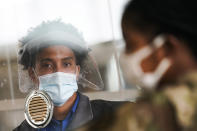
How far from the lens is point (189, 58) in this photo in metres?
0.71

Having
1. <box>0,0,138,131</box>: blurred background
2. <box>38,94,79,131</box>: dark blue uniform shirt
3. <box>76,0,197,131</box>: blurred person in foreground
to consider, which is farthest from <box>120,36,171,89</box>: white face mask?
<box>38,94,79,131</box>: dark blue uniform shirt

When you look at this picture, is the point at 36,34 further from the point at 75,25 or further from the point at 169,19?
Result: the point at 169,19

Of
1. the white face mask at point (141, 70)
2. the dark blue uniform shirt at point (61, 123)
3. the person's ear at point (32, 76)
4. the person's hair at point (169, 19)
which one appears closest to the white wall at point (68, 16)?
the person's ear at point (32, 76)

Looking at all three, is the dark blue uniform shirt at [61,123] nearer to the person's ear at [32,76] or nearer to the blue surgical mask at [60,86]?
the blue surgical mask at [60,86]

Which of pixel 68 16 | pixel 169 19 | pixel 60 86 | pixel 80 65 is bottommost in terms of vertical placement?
pixel 60 86

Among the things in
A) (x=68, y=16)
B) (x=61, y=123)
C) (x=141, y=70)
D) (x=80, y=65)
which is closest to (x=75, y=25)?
(x=68, y=16)

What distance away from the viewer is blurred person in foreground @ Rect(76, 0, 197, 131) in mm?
604

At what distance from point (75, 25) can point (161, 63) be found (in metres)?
1.24

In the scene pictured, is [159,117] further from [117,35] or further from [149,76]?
[117,35]

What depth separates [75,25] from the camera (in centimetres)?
191

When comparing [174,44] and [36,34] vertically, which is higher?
[36,34]

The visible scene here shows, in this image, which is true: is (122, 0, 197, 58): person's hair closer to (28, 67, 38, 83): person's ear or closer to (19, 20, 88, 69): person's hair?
(19, 20, 88, 69): person's hair

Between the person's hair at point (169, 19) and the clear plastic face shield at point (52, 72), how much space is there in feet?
3.69

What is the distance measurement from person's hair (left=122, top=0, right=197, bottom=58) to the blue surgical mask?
3.95 ft
